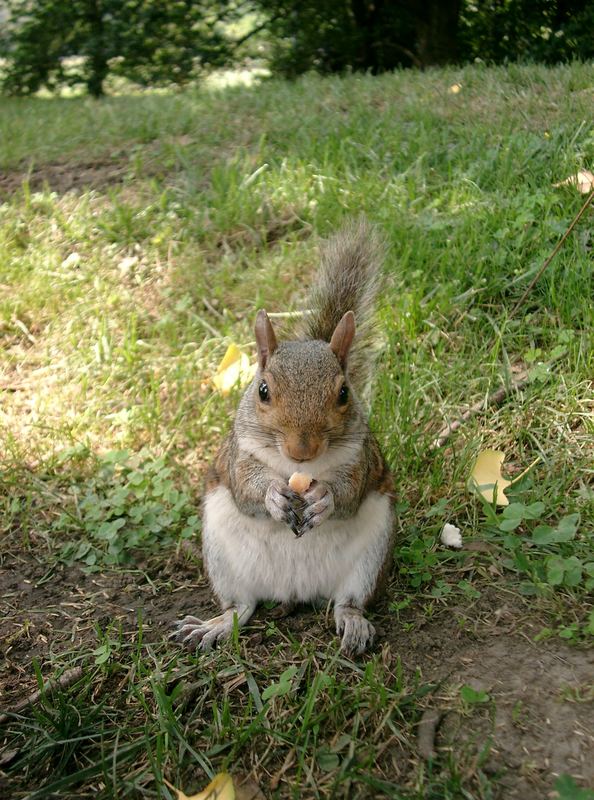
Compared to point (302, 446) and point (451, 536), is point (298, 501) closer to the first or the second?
point (302, 446)

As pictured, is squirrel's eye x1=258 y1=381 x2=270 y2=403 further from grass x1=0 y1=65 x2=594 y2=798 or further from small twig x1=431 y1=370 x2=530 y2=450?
small twig x1=431 y1=370 x2=530 y2=450

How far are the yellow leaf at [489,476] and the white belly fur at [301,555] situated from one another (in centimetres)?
35

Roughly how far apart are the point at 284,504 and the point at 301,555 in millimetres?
174

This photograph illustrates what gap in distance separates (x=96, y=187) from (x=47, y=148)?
0.57 m

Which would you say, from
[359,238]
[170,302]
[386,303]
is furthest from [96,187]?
[359,238]

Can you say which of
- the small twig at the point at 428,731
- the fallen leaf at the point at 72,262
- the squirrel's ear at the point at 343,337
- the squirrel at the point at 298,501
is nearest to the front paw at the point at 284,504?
the squirrel at the point at 298,501

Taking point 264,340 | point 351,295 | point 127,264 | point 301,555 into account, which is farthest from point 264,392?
point 127,264

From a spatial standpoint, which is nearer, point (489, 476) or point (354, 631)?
point (354, 631)

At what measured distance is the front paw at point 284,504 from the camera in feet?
5.34

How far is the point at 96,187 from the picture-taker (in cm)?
348

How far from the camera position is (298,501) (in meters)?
1.65

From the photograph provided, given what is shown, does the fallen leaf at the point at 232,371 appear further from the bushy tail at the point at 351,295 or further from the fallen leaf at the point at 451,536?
the fallen leaf at the point at 451,536

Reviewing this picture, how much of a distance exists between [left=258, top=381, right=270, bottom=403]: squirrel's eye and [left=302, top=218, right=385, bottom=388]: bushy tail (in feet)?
1.13

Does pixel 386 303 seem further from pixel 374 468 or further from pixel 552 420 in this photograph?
pixel 374 468
